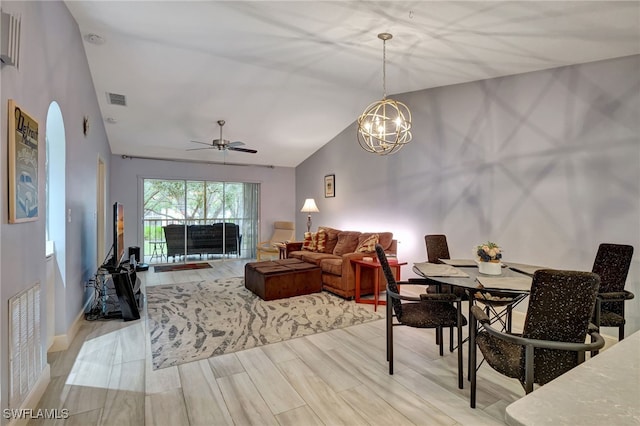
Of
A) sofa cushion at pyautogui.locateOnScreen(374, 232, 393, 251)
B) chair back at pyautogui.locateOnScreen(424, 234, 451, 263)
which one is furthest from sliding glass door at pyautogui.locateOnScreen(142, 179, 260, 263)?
chair back at pyautogui.locateOnScreen(424, 234, 451, 263)

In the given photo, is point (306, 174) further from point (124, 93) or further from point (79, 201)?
point (79, 201)

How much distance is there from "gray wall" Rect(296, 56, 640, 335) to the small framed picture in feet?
4.77

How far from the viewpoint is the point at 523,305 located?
3.84 metres

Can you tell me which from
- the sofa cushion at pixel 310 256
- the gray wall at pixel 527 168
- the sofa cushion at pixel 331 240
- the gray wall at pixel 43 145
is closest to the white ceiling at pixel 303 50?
the gray wall at pixel 527 168

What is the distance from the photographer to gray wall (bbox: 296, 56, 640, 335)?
2.99 m

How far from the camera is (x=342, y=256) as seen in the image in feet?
15.9

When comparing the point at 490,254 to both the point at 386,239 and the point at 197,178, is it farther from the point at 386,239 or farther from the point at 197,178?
the point at 197,178

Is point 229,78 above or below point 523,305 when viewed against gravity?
above

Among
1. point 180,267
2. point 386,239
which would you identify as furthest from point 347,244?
point 180,267

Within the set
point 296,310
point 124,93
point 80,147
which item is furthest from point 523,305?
point 124,93

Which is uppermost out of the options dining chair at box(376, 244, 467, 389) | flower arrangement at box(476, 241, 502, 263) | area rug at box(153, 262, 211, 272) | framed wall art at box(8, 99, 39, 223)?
framed wall art at box(8, 99, 39, 223)

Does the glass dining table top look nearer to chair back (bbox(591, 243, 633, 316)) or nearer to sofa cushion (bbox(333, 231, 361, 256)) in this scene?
chair back (bbox(591, 243, 633, 316))

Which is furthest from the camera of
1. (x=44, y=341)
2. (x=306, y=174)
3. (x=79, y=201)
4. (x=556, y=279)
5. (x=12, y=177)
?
(x=306, y=174)

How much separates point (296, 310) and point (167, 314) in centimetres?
151
